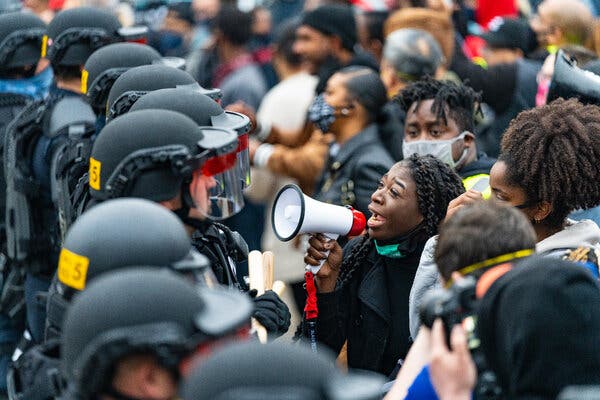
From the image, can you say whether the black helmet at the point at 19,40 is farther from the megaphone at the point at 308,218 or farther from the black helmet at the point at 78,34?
the megaphone at the point at 308,218

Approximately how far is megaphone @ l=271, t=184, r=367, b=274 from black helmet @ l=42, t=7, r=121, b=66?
2.05m

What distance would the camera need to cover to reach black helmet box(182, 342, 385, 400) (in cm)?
242

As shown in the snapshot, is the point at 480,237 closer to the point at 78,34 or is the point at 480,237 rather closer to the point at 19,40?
the point at 78,34

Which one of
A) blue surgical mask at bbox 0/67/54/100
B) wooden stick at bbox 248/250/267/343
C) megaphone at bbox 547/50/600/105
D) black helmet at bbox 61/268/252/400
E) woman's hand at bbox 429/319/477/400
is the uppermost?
black helmet at bbox 61/268/252/400

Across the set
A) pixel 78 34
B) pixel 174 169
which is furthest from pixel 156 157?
pixel 78 34

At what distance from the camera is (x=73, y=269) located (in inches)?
133

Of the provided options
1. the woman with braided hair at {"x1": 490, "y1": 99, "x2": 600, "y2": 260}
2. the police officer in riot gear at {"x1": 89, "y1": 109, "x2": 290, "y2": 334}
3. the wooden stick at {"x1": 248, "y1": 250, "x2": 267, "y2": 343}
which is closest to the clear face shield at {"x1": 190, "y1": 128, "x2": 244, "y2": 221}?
the police officer in riot gear at {"x1": 89, "y1": 109, "x2": 290, "y2": 334}

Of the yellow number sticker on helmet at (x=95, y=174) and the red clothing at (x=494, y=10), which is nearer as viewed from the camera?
the yellow number sticker on helmet at (x=95, y=174)

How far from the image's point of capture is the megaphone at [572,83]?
5520 mm

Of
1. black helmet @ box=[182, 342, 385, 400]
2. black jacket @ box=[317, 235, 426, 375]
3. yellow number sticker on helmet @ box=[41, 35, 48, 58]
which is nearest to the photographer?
black helmet @ box=[182, 342, 385, 400]

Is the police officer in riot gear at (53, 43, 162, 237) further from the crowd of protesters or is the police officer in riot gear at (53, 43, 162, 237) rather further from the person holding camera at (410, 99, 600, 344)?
the person holding camera at (410, 99, 600, 344)

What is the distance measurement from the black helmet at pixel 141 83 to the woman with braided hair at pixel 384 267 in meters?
1.00

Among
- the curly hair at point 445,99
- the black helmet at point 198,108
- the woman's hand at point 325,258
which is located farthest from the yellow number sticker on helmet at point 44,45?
the woman's hand at point 325,258

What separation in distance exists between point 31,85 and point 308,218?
3.17m
